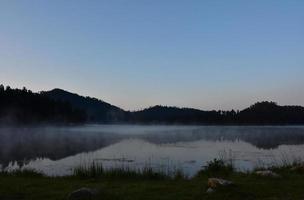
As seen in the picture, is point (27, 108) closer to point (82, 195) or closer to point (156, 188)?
point (156, 188)

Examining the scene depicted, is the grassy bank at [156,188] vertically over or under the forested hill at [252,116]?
under

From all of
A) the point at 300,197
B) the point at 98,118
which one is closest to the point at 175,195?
the point at 300,197

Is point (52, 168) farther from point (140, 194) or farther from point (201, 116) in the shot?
point (201, 116)

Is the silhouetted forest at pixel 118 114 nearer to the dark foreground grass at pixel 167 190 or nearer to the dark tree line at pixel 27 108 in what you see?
the dark tree line at pixel 27 108

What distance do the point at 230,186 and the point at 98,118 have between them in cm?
17753

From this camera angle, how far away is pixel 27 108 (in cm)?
9288

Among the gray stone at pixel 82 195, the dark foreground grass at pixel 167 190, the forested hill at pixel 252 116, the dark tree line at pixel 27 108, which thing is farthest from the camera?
the forested hill at pixel 252 116

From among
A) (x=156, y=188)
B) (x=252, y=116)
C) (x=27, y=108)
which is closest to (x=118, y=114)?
(x=252, y=116)

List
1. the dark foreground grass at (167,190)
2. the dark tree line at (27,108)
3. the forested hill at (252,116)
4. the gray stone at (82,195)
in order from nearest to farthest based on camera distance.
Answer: the gray stone at (82,195) → the dark foreground grass at (167,190) → the dark tree line at (27,108) → the forested hill at (252,116)

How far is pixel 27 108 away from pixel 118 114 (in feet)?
329

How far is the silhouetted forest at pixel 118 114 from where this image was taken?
9019 cm

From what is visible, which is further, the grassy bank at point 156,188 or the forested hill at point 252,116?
the forested hill at point 252,116

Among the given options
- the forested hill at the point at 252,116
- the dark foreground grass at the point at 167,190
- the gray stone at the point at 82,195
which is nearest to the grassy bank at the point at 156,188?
the dark foreground grass at the point at 167,190

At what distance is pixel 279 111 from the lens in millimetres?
151875
